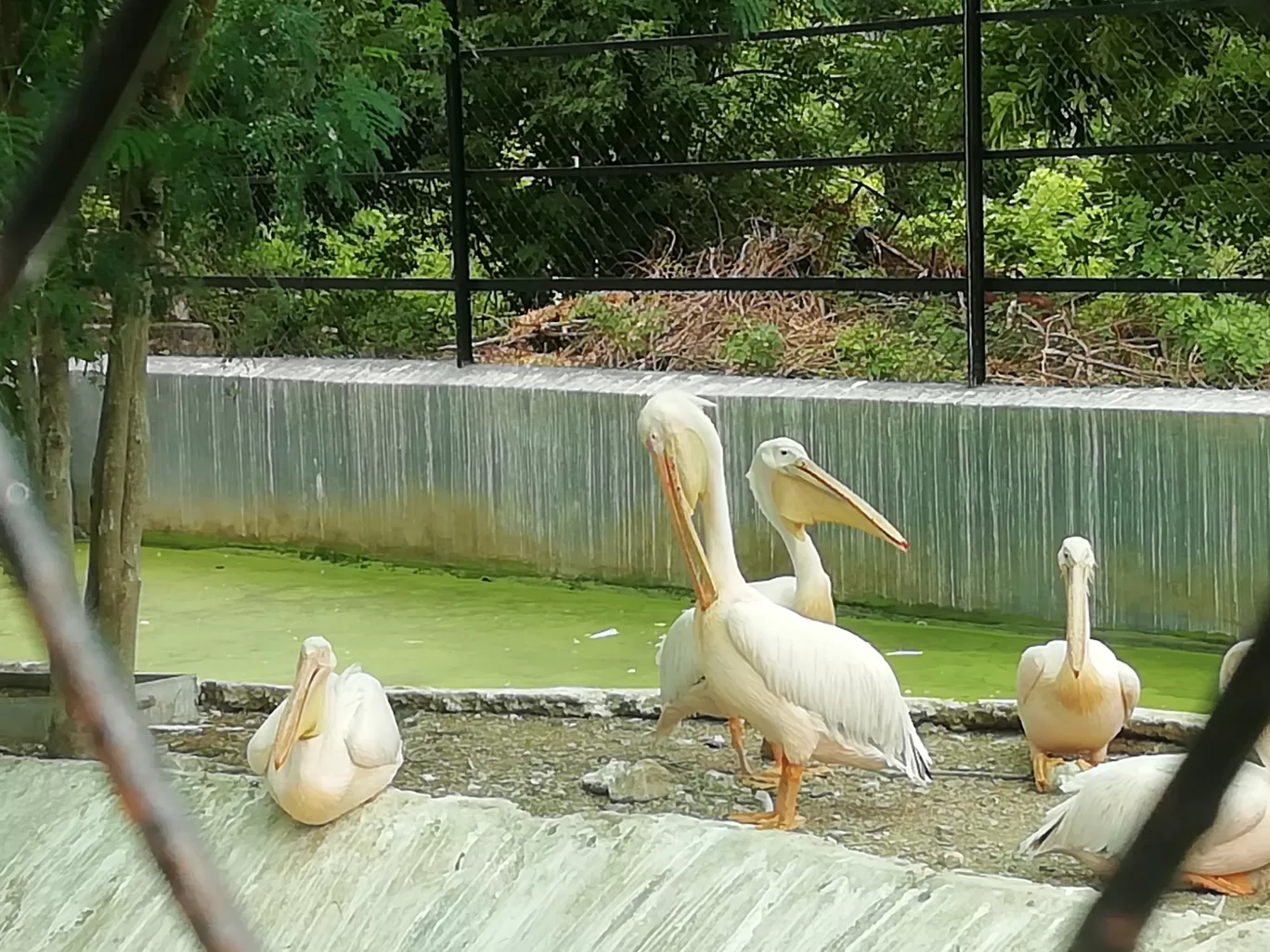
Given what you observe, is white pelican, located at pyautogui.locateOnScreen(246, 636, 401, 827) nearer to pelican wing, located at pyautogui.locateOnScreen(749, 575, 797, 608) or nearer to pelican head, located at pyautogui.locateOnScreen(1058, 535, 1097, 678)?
pelican wing, located at pyautogui.locateOnScreen(749, 575, 797, 608)

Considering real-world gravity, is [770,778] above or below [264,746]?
below

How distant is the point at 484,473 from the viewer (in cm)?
529

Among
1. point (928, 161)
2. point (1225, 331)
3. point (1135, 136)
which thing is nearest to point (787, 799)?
point (928, 161)

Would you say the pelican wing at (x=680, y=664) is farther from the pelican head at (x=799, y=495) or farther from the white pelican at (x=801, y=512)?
the pelican head at (x=799, y=495)

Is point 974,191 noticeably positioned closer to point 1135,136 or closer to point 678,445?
point 1135,136

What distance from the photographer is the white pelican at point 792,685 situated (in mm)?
2699

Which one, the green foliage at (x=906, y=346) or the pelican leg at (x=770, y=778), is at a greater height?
the green foliage at (x=906, y=346)

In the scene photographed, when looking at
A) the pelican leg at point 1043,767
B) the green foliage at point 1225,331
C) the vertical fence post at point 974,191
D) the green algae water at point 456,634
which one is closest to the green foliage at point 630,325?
the green algae water at point 456,634

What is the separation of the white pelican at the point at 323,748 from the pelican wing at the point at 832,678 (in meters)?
0.55

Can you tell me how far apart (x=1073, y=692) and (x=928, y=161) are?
224 centimetres

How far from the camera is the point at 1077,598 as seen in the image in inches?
115

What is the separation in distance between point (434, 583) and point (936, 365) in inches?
62.5

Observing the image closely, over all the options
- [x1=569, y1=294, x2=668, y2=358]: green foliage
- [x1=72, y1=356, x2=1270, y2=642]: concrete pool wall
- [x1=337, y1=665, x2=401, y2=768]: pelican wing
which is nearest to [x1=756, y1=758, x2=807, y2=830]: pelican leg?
[x1=337, y1=665, x2=401, y2=768]: pelican wing

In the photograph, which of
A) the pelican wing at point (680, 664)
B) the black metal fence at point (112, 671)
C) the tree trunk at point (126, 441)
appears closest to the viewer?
the black metal fence at point (112, 671)
